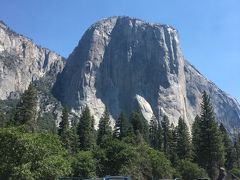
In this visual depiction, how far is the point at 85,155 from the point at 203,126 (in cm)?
2588

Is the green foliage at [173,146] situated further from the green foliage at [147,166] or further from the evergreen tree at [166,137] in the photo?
the green foliage at [147,166]

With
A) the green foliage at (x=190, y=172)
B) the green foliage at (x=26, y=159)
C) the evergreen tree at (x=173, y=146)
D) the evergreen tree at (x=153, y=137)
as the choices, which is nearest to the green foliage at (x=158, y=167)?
the green foliage at (x=190, y=172)

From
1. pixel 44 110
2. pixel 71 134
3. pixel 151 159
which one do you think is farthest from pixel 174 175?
pixel 44 110

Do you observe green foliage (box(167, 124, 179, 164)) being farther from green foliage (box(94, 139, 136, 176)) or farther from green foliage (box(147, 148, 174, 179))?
green foliage (box(94, 139, 136, 176))

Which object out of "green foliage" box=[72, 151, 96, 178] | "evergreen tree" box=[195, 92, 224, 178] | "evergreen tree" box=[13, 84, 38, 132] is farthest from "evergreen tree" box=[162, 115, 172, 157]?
"green foliage" box=[72, 151, 96, 178]

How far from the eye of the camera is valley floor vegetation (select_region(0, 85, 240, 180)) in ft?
106

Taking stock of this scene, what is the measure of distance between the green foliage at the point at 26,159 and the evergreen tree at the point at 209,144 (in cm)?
4522

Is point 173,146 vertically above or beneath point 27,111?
beneath

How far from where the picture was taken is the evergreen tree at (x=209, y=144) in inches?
2918

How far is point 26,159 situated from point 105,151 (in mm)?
28950

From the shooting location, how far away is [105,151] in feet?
198

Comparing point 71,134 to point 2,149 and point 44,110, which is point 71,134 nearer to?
point 2,149

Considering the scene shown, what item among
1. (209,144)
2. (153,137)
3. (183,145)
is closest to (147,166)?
(209,144)

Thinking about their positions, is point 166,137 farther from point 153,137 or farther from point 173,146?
point 173,146
